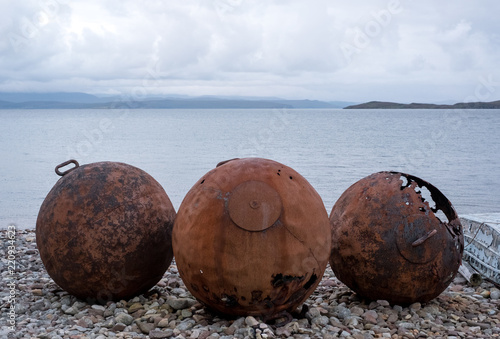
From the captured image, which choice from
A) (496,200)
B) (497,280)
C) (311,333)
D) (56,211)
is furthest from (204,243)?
(496,200)

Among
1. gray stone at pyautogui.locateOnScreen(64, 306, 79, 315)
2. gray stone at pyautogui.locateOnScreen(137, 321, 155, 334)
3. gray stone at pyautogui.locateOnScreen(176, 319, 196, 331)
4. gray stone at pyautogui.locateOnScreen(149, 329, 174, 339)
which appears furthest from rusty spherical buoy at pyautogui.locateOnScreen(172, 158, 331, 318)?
gray stone at pyautogui.locateOnScreen(64, 306, 79, 315)

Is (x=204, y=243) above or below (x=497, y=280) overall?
above

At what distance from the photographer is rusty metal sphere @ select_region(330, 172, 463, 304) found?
5680mm

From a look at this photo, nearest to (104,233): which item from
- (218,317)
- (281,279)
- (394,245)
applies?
(218,317)

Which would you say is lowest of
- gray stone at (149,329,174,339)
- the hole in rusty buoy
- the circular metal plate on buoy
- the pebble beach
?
the pebble beach

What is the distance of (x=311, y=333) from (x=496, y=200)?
13862 mm

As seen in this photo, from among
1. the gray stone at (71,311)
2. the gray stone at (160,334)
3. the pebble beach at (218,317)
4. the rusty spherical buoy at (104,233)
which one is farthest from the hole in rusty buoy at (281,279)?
the gray stone at (71,311)

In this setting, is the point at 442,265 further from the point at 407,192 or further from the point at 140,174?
the point at 140,174

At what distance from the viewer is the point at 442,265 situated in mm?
5762

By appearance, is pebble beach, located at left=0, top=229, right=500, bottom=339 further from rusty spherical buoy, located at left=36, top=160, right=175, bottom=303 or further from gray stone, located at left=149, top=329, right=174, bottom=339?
rusty spherical buoy, located at left=36, top=160, right=175, bottom=303

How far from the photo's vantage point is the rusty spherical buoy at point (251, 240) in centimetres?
477

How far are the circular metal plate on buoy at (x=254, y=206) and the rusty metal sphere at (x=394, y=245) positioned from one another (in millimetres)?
1383

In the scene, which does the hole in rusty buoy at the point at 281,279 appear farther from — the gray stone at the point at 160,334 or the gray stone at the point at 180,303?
the gray stone at the point at 180,303

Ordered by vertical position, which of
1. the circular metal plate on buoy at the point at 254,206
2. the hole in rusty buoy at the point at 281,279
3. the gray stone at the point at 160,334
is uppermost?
the circular metal plate on buoy at the point at 254,206
